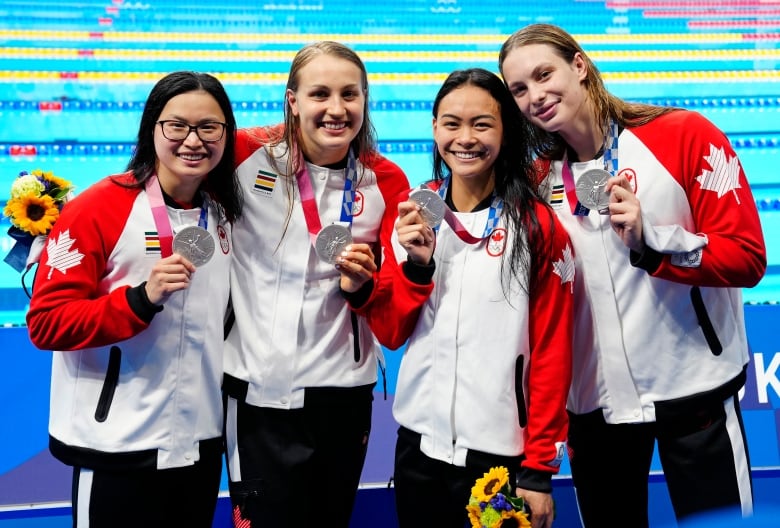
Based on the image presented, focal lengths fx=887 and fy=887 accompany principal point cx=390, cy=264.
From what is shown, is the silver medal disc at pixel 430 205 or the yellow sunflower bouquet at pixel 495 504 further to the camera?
the silver medal disc at pixel 430 205

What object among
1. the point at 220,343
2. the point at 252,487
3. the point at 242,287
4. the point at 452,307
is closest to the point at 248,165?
the point at 242,287

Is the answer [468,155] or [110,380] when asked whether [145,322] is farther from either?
[468,155]

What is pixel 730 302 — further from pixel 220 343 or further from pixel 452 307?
pixel 220 343

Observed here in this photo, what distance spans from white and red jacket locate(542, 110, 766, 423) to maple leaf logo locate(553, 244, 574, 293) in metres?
0.09

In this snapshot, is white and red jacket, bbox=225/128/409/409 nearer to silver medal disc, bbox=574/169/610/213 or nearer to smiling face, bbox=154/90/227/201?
smiling face, bbox=154/90/227/201

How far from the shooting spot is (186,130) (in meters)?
2.16

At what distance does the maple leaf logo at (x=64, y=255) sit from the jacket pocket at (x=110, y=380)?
0.23 m

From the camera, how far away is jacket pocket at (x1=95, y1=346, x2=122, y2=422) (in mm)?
2115

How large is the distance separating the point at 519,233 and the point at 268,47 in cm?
557

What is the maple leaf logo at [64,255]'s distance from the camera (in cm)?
207

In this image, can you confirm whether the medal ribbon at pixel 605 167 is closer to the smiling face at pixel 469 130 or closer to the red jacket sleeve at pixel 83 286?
the smiling face at pixel 469 130

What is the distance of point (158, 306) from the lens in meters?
2.04

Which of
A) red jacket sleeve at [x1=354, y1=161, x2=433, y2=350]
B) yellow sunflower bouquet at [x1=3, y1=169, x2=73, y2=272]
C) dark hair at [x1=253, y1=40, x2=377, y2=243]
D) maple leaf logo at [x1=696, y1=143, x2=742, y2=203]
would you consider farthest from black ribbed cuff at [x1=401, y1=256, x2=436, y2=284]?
yellow sunflower bouquet at [x1=3, y1=169, x2=73, y2=272]

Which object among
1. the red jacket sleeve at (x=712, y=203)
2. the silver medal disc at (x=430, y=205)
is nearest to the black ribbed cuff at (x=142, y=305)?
the silver medal disc at (x=430, y=205)
